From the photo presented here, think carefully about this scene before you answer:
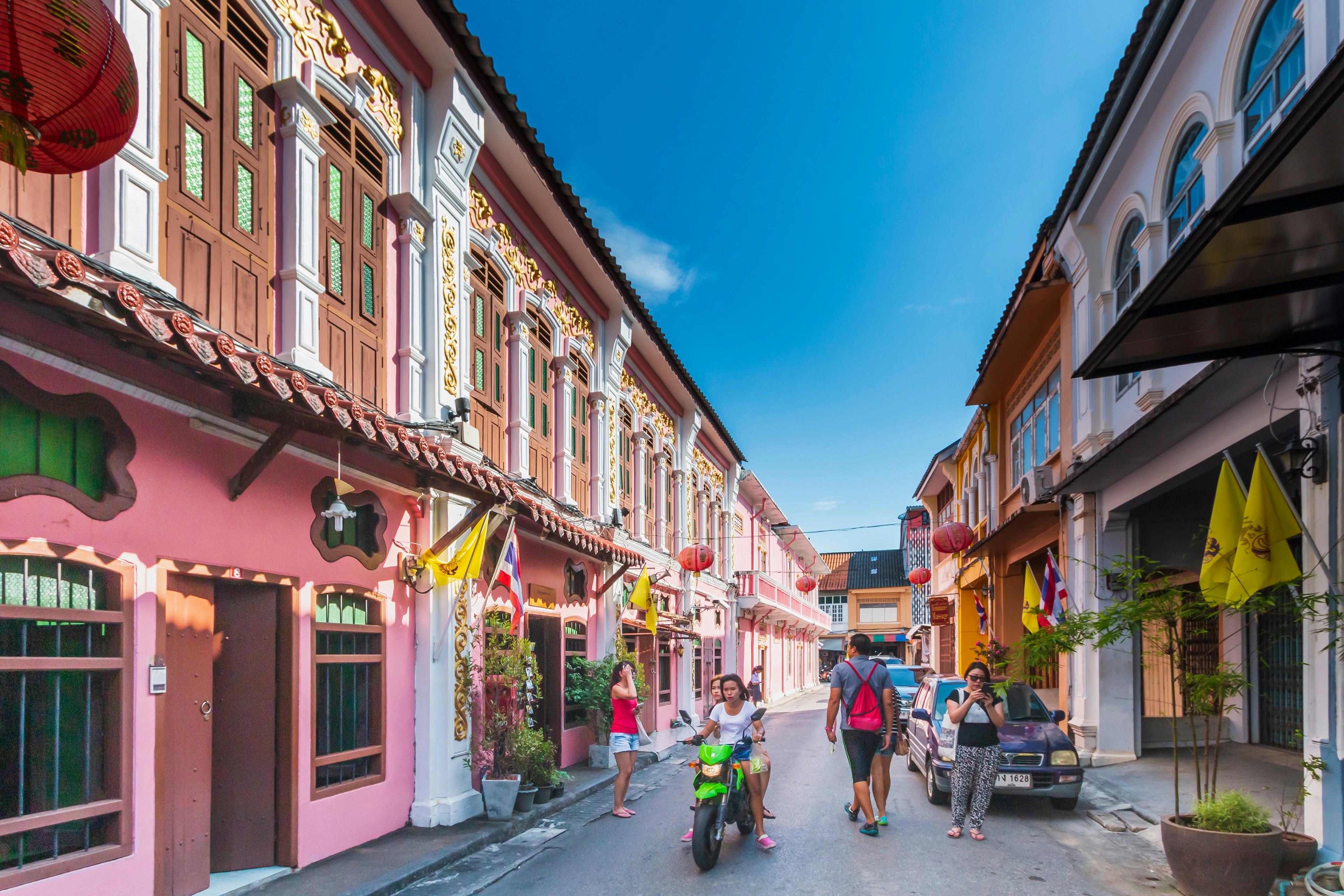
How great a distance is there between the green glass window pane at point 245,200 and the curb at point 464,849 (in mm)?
4973

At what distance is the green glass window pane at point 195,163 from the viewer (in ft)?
22.3

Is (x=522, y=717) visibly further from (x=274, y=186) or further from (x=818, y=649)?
(x=818, y=649)

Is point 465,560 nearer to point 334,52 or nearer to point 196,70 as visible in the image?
point 196,70

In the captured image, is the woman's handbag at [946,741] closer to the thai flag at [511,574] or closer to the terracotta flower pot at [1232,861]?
the terracotta flower pot at [1232,861]

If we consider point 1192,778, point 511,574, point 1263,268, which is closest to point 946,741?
point 1192,778

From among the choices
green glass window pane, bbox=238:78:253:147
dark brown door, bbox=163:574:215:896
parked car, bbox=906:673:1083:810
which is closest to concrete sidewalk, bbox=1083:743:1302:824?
parked car, bbox=906:673:1083:810

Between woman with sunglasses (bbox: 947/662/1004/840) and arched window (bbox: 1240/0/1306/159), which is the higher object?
arched window (bbox: 1240/0/1306/159)

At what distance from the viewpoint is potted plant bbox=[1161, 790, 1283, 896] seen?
643 cm

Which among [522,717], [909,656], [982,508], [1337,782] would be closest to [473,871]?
[522,717]

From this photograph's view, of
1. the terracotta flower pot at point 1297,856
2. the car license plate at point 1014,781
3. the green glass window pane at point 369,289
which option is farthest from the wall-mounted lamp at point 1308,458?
the green glass window pane at point 369,289

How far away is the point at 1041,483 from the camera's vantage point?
15.5 metres

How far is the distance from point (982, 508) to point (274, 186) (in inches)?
791

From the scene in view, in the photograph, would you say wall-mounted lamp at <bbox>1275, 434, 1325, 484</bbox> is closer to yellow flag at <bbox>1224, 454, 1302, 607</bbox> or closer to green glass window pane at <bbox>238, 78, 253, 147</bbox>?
yellow flag at <bbox>1224, 454, 1302, 607</bbox>

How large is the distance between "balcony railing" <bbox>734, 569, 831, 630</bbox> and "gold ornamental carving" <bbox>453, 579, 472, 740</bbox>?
64.8 ft
